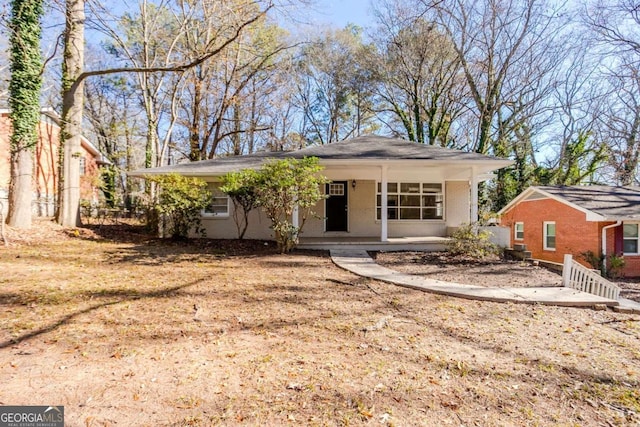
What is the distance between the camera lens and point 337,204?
1145 cm

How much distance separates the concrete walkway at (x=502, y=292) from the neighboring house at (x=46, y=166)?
15198 millimetres

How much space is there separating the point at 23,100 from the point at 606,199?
73.0 feet

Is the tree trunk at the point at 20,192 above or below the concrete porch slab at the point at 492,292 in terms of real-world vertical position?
above

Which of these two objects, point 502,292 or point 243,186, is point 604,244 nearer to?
point 502,292

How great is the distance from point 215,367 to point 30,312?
2734 mm

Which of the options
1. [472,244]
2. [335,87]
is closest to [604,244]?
[472,244]

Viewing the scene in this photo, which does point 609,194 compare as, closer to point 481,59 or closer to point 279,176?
point 481,59

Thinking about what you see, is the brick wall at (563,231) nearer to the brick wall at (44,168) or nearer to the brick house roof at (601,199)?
the brick house roof at (601,199)

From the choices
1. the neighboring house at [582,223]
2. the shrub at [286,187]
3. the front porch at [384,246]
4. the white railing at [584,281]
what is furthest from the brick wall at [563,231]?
the shrub at [286,187]

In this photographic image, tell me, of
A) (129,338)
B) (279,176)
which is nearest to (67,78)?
(279,176)

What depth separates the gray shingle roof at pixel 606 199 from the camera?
1238 centimetres

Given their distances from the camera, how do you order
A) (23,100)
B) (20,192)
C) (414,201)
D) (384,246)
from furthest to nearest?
(414,201) < (23,100) < (384,246) < (20,192)

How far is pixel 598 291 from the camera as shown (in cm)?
609

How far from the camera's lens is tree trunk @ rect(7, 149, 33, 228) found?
8891mm
